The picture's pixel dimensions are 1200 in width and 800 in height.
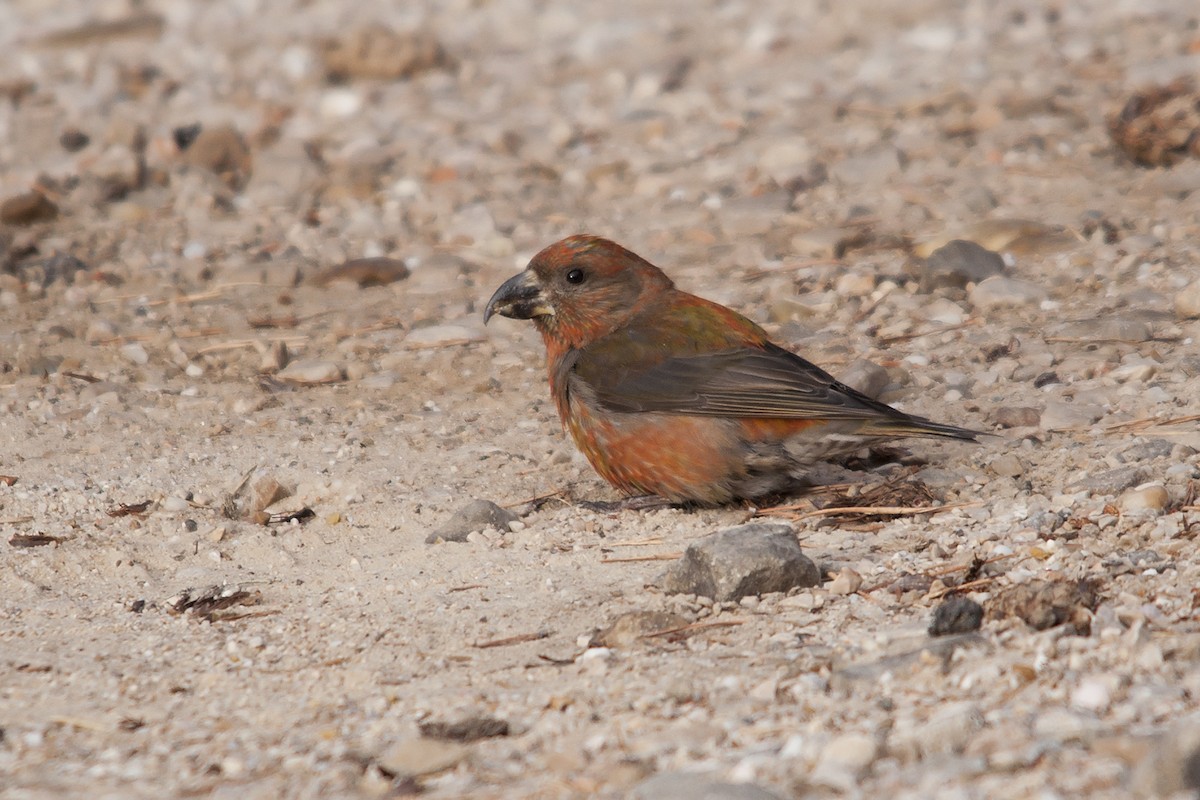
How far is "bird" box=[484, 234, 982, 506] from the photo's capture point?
15.3 ft

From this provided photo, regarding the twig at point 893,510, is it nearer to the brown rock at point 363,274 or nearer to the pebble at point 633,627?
the pebble at point 633,627

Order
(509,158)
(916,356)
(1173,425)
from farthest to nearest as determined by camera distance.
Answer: (509,158) < (916,356) < (1173,425)

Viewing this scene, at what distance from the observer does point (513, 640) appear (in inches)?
142

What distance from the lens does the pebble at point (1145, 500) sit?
4.00 meters

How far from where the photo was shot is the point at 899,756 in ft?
9.19

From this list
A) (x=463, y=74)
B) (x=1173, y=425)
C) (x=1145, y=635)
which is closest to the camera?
(x=1145, y=635)

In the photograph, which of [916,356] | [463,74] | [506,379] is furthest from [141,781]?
[463,74]

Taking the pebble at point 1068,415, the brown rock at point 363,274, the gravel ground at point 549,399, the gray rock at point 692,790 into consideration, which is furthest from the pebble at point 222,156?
the gray rock at point 692,790

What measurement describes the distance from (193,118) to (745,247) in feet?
12.2

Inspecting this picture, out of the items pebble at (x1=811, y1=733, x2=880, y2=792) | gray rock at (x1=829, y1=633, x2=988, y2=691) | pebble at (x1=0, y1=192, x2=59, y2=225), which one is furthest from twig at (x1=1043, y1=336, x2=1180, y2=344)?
pebble at (x1=0, y1=192, x2=59, y2=225)

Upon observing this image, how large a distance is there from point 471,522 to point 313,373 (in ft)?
5.50

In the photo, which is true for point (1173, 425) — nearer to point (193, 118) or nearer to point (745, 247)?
point (745, 247)

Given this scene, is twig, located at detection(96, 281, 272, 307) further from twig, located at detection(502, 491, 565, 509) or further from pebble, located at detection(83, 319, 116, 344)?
twig, located at detection(502, 491, 565, 509)

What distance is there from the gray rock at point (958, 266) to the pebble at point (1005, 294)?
0.12m
